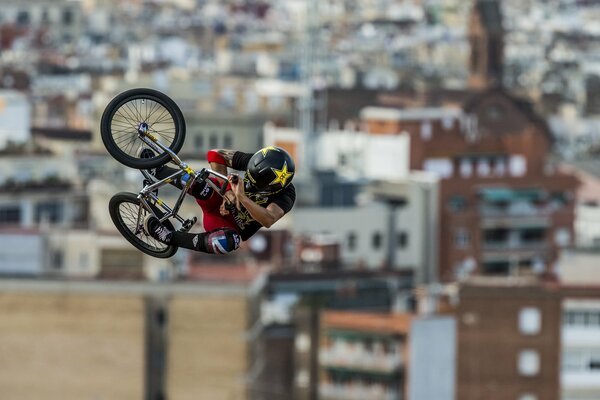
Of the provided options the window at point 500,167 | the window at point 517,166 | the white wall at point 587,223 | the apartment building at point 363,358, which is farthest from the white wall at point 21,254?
the window at point 517,166

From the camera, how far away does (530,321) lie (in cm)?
7669

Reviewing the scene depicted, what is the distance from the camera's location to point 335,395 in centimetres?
7381

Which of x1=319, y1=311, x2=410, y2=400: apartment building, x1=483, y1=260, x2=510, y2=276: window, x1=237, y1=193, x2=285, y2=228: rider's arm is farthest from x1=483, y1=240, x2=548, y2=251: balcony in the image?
x1=237, y1=193, x2=285, y2=228: rider's arm

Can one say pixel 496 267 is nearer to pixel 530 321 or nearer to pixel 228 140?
pixel 228 140

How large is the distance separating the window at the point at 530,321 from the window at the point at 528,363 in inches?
24.2

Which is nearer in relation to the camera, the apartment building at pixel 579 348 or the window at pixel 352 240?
the apartment building at pixel 579 348

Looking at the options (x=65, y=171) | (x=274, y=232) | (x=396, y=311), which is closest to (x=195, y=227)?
(x=396, y=311)

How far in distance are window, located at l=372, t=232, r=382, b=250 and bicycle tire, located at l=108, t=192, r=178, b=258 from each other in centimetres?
7711

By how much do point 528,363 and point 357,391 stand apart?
523cm

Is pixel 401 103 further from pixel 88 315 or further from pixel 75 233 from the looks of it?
pixel 88 315

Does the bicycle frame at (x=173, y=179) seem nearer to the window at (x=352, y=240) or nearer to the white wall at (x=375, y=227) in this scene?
the white wall at (x=375, y=227)

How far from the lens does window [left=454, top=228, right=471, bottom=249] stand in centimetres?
10050

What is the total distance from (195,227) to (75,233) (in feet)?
191

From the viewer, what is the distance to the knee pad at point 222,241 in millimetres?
16391
